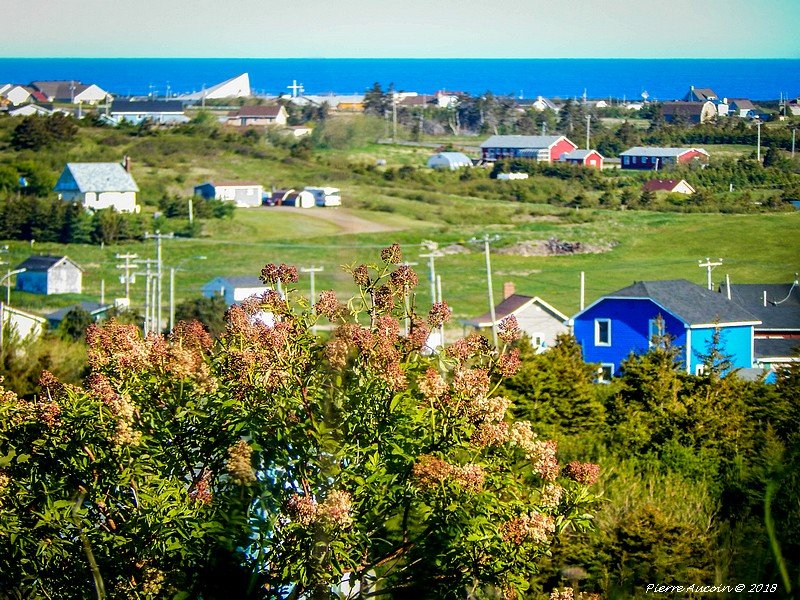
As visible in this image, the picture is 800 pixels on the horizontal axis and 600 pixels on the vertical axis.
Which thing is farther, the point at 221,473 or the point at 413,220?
the point at 413,220

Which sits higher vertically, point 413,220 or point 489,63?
point 489,63

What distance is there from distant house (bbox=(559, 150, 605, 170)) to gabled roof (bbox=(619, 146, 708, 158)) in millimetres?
1235

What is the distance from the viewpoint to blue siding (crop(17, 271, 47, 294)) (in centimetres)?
3612

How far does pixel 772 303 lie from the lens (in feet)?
83.0

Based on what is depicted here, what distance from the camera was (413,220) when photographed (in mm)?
46375

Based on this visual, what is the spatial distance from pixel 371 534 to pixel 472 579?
335 millimetres

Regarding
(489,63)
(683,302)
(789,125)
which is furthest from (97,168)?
(489,63)

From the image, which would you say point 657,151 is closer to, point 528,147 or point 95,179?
point 528,147

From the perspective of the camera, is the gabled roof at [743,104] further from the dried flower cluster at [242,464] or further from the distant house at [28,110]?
the dried flower cluster at [242,464]

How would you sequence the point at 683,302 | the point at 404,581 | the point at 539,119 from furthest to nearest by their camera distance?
the point at 539,119
the point at 683,302
the point at 404,581

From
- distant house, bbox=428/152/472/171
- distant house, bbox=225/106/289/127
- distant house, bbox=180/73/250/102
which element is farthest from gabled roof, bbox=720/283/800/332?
distant house, bbox=180/73/250/102

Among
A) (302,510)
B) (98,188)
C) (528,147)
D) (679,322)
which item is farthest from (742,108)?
(302,510)

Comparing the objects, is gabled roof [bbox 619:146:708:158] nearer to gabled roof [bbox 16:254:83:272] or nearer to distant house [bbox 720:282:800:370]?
distant house [bbox 720:282:800:370]

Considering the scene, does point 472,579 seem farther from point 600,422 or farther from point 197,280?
point 197,280
